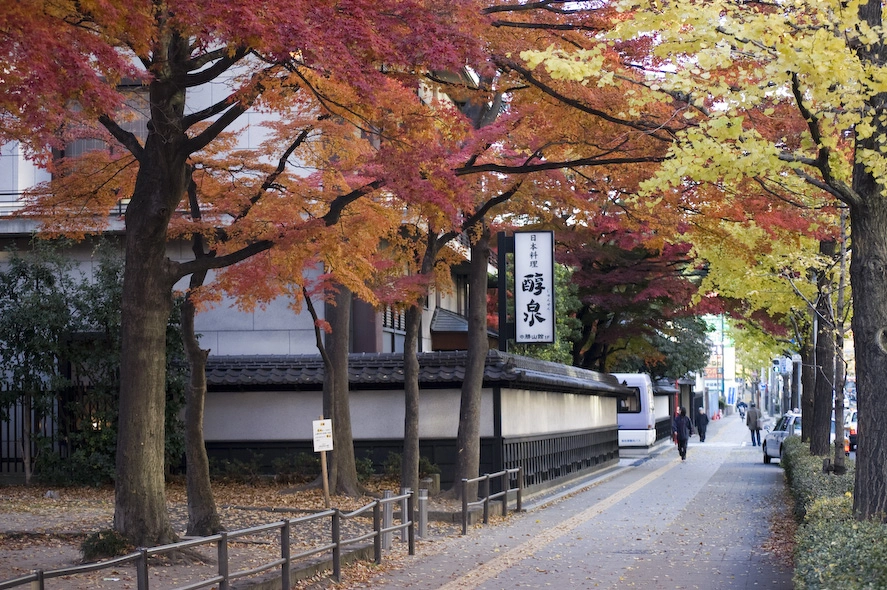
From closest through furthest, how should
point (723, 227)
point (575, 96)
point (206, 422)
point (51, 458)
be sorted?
point (575, 96), point (723, 227), point (51, 458), point (206, 422)

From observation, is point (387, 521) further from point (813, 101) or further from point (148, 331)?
point (813, 101)

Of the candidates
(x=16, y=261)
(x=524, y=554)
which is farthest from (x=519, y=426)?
(x=16, y=261)

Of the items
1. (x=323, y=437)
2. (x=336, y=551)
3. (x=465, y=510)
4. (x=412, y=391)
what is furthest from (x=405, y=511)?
(x=412, y=391)

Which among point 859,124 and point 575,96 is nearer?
point 859,124

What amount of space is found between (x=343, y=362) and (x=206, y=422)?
16.2 ft

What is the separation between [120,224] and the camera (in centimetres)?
2388

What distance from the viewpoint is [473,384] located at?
1902 centimetres

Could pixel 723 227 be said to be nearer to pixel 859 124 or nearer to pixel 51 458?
pixel 859 124

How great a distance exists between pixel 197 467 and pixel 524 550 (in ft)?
15.5

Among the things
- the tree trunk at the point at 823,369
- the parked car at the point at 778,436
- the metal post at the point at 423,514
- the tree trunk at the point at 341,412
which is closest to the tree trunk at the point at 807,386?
the parked car at the point at 778,436

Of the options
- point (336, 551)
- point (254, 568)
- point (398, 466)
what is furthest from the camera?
point (398, 466)

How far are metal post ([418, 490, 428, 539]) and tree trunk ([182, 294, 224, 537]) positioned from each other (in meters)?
3.21

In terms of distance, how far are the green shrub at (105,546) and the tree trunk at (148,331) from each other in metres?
0.12

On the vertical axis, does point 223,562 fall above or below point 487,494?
above
